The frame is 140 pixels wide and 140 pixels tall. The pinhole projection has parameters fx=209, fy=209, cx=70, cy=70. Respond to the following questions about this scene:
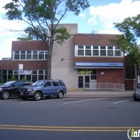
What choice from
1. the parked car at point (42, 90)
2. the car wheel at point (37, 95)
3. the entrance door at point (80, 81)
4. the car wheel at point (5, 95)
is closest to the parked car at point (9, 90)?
the car wheel at point (5, 95)

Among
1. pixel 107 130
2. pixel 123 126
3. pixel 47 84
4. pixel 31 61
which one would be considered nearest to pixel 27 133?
pixel 107 130

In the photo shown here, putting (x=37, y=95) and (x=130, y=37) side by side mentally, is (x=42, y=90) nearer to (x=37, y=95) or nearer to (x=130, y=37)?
(x=37, y=95)

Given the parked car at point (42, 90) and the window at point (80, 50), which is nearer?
the parked car at point (42, 90)

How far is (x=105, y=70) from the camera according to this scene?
105 ft

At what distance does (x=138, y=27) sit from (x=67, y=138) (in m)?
21.6

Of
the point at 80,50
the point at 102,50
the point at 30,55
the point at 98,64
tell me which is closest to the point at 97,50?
the point at 102,50

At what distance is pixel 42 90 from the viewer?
17.9 meters

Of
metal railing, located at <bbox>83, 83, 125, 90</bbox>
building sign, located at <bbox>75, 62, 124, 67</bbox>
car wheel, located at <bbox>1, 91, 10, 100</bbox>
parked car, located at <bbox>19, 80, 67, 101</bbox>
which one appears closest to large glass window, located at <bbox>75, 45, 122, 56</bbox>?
building sign, located at <bbox>75, 62, 124, 67</bbox>

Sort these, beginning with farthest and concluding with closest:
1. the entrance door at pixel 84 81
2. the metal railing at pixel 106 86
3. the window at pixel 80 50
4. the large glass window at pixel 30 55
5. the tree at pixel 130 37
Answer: the large glass window at pixel 30 55 → the entrance door at pixel 84 81 → the window at pixel 80 50 → the metal railing at pixel 106 86 → the tree at pixel 130 37

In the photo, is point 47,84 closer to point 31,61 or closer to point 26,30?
point 26,30

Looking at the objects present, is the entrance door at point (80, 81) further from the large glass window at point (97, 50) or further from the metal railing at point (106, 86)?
the large glass window at point (97, 50)

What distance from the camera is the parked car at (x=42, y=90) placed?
17359 millimetres

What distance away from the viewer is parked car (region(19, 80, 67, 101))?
17.4 m

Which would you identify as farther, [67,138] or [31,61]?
[31,61]
